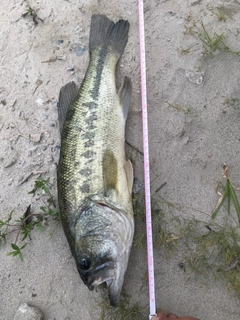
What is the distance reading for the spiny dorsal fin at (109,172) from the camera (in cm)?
326

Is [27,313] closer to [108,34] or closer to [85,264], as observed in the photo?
[85,264]

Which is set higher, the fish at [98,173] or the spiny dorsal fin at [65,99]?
the spiny dorsal fin at [65,99]

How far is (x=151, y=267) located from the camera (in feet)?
10.3

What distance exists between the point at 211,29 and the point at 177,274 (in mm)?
2859

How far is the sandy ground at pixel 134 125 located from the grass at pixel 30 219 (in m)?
0.10

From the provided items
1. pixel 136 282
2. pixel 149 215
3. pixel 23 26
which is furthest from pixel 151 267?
pixel 23 26

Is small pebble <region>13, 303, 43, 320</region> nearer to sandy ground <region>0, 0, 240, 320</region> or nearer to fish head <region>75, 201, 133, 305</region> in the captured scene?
sandy ground <region>0, 0, 240, 320</region>

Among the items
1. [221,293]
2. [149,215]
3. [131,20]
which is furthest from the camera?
[131,20]

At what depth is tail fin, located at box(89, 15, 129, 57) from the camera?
13.4 feet

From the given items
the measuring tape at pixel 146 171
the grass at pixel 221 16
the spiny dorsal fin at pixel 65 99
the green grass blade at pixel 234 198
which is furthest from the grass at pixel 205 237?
the grass at pixel 221 16

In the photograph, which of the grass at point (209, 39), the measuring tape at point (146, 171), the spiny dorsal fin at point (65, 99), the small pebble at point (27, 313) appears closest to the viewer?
the measuring tape at point (146, 171)

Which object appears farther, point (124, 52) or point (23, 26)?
point (23, 26)

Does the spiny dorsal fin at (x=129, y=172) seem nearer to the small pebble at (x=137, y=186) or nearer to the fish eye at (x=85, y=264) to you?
the small pebble at (x=137, y=186)

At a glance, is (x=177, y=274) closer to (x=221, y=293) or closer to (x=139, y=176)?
(x=221, y=293)
